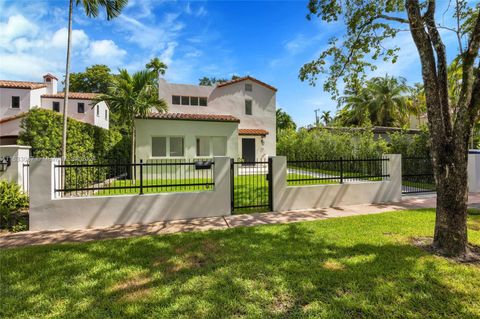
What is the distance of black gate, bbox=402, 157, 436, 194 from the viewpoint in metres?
10.3

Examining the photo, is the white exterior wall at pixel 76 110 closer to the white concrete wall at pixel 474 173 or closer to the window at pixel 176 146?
the window at pixel 176 146

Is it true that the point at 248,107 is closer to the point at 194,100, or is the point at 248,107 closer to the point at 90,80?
the point at 194,100

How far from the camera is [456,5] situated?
16.2ft

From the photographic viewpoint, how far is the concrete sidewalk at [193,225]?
17.3ft

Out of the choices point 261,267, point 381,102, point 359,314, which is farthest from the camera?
point 381,102

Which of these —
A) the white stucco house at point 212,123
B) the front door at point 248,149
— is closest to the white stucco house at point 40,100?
the white stucco house at point 212,123

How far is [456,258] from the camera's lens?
13.7 feet

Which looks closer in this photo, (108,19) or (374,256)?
(374,256)

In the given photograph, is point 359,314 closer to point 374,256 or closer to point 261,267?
point 261,267

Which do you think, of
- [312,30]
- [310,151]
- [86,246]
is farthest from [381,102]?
[86,246]

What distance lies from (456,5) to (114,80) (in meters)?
13.6

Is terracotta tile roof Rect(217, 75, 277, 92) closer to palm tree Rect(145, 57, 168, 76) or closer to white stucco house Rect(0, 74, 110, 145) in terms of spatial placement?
palm tree Rect(145, 57, 168, 76)

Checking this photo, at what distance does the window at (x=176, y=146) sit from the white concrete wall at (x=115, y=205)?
8.32 meters

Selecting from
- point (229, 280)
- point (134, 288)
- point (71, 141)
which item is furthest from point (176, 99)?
point (229, 280)
